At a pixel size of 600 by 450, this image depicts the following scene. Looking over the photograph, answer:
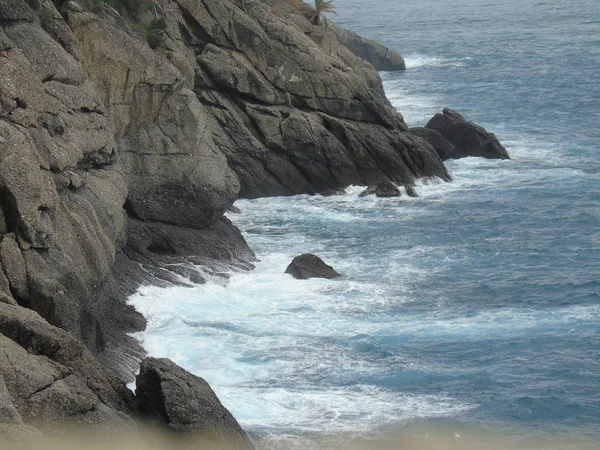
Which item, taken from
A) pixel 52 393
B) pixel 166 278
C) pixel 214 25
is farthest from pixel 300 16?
pixel 52 393

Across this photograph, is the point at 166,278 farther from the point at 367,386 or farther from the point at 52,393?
the point at 52,393

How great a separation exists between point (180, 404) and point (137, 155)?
69.1 ft

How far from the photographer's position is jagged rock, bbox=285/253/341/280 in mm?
41781

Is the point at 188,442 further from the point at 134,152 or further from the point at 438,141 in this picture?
the point at 438,141

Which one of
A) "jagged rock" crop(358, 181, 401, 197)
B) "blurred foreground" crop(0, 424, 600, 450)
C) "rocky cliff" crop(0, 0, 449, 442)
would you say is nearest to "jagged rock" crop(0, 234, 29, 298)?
"rocky cliff" crop(0, 0, 449, 442)

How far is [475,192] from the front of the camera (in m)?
56.3

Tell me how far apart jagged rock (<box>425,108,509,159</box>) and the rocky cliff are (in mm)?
5788

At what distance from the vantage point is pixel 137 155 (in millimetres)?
42938

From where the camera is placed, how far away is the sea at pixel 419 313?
30.2 meters

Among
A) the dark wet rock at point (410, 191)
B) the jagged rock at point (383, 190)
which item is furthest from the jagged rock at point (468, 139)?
the jagged rock at point (383, 190)

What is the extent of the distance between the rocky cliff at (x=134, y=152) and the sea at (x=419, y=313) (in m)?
1.83

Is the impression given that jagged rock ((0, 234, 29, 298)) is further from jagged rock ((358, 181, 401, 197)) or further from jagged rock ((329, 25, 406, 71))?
jagged rock ((329, 25, 406, 71))

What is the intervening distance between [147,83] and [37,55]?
8.24m

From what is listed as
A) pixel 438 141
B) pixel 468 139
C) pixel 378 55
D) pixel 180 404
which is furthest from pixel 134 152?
pixel 378 55
